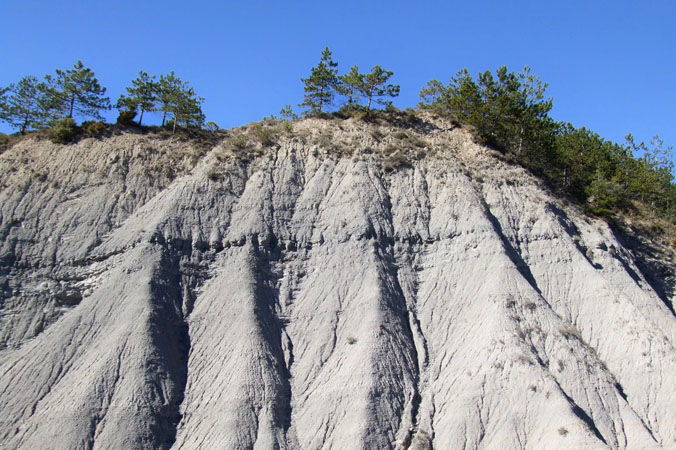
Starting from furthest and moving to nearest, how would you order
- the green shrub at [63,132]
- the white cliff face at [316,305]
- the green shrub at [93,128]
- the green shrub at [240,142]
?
the green shrub at [93,128]
the green shrub at [63,132]
the green shrub at [240,142]
the white cliff face at [316,305]

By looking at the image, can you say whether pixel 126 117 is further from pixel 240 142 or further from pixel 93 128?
pixel 240 142

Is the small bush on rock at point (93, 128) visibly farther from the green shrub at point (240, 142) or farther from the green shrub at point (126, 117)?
the green shrub at point (240, 142)

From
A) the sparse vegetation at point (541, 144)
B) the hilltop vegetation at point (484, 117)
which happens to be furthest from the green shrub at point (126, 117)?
the sparse vegetation at point (541, 144)

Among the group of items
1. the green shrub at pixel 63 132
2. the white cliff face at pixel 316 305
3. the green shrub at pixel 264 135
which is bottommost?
the white cliff face at pixel 316 305

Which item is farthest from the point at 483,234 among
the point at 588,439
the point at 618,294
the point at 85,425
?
the point at 85,425

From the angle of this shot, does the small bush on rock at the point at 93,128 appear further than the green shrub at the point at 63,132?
Yes

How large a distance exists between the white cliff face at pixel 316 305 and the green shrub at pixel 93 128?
1.16 m

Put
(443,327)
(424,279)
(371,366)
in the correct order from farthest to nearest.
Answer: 1. (424,279)
2. (443,327)
3. (371,366)

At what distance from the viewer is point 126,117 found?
46.7 m

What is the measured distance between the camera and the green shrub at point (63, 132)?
145 feet

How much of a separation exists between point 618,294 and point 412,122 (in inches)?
822

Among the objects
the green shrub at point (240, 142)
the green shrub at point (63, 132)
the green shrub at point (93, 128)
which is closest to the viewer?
the green shrub at point (240, 142)

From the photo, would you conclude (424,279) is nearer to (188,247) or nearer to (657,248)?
(188,247)

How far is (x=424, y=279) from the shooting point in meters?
36.6
